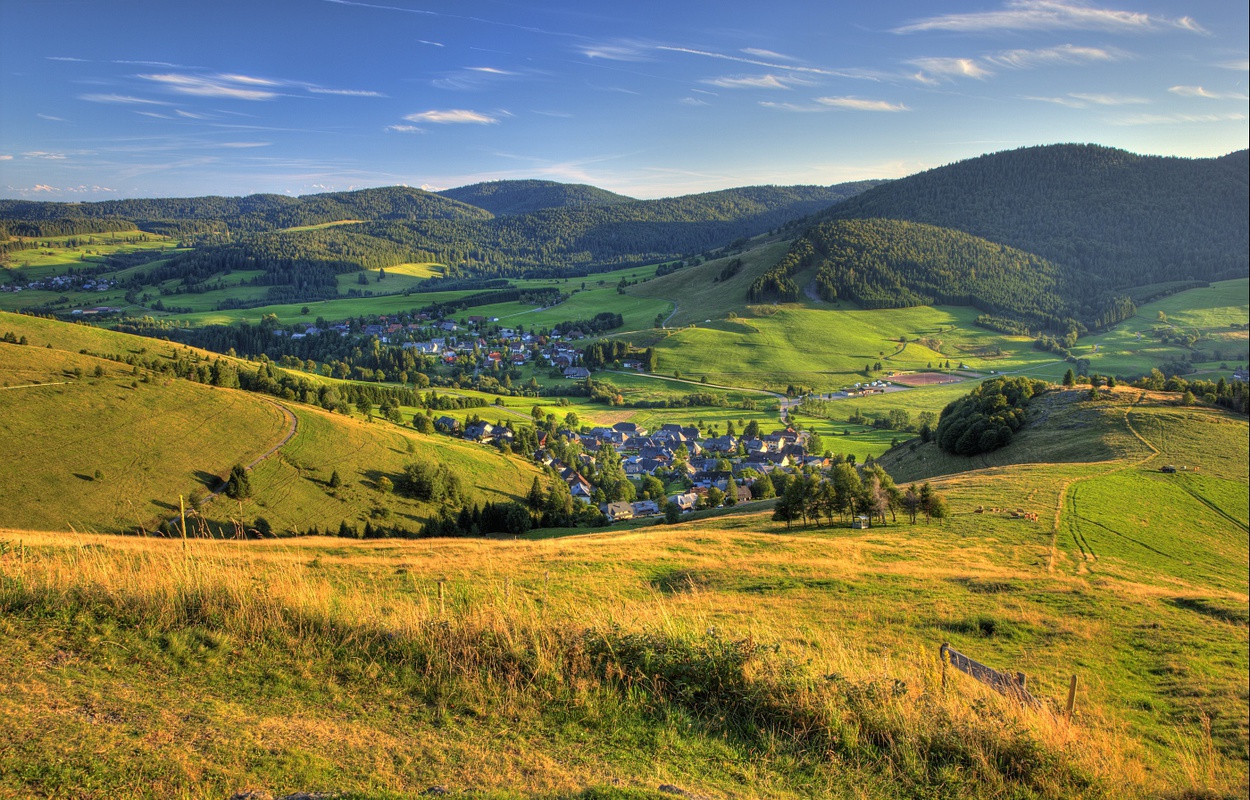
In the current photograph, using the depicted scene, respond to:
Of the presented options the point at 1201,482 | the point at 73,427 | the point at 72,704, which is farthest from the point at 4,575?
the point at 73,427

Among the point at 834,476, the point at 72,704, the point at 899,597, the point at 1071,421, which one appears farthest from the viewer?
the point at 1071,421

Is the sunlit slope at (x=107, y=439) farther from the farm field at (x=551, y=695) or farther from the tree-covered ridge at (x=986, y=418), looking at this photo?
the tree-covered ridge at (x=986, y=418)

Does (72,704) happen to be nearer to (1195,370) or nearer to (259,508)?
(259,508)

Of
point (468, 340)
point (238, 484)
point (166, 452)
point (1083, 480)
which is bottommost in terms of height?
point (238, 484)

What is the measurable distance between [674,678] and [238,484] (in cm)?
5366

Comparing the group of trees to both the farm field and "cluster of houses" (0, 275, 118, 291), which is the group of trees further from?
"cluster of houses" (0, 275, 118, 291)

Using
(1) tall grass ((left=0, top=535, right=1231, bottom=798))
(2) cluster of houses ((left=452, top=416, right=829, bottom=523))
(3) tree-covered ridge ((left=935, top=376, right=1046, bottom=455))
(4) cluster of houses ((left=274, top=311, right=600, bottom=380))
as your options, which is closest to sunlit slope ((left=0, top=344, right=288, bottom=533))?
(2) cluster of houses ((left=452, top=416, right=829, bottom=523))

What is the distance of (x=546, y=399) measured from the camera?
395ft

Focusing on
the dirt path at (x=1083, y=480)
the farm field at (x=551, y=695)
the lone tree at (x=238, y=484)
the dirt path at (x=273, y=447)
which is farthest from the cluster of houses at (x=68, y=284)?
the dirt path at (x=1083, y=480)

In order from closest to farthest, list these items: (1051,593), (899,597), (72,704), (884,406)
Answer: (72,704), (899,597), (1051,593), (884,406)

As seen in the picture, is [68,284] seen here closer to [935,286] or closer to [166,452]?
[166,452]

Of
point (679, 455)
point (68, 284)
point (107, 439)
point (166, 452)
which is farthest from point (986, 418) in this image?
point (68, 284)

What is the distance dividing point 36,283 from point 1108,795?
512ft

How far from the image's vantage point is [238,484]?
163 ft
